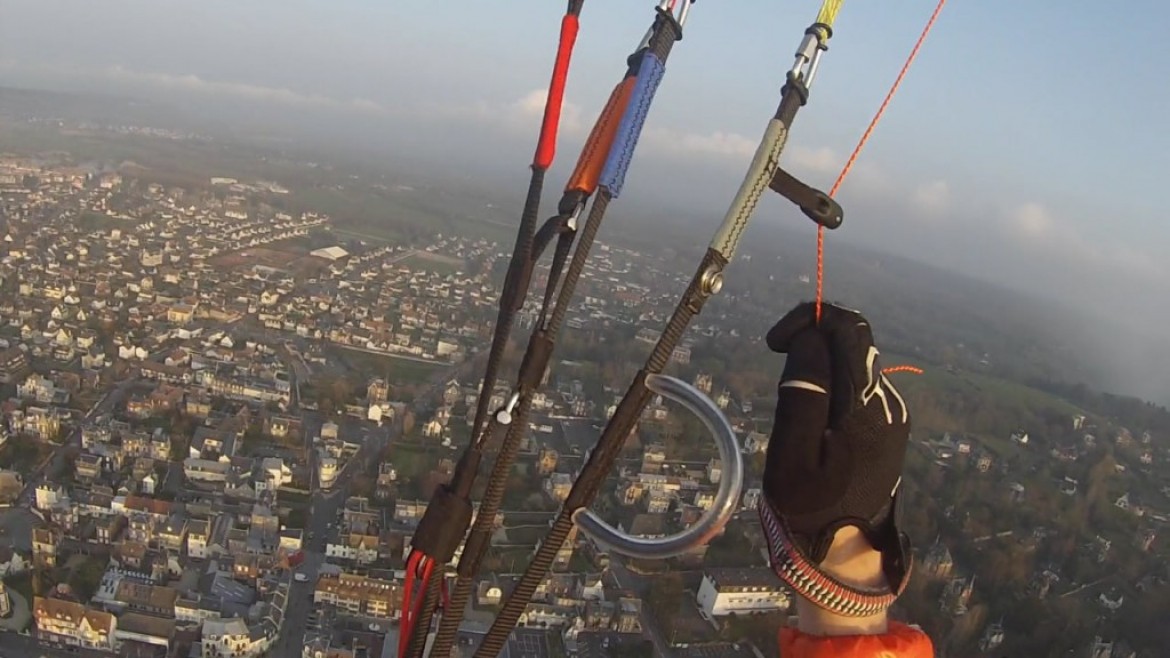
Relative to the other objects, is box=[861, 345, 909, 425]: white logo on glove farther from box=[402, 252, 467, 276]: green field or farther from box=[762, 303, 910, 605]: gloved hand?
box=[402, 252, 467, 276]: green field

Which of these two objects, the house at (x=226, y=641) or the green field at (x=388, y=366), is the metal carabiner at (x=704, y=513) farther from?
the green field at (x=388, y=366)

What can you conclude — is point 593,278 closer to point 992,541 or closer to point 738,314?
point 738,314

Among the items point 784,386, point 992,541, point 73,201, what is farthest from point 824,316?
point 73,201

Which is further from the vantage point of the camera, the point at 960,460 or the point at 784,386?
the point at 960,460

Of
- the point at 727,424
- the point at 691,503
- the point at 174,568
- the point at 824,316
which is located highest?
the point at 824,316

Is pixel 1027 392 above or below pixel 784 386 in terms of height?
below

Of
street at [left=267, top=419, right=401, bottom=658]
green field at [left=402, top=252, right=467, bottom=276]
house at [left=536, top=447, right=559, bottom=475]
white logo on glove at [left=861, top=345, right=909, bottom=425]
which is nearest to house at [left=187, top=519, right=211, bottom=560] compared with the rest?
street at [left=267, top=419, right=401, bottom=658]
